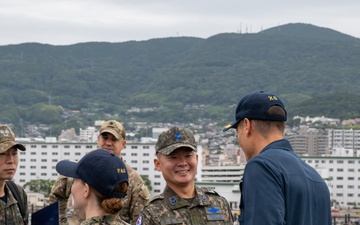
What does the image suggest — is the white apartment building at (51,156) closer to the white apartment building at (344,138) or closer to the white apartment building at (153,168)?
the white apartment building at (153,168)

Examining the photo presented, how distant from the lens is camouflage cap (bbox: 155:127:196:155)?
6.20 metres

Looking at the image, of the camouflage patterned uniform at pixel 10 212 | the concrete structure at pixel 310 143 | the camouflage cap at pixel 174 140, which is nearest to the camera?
the camouflage cap at pixel 174 140

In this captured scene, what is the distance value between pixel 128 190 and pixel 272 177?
8.73 feet

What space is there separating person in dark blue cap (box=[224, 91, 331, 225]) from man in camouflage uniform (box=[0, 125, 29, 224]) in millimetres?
1893

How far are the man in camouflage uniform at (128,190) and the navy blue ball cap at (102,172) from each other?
1.67 m

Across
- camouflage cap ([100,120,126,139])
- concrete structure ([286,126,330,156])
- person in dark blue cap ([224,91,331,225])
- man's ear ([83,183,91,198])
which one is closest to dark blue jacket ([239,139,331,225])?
person in dark blue cap ([224,91,331,225])

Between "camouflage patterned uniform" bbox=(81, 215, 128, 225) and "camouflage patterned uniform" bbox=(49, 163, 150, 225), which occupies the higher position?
"camouflage patterned uniform" bbox=(81, 215, 128, 225)

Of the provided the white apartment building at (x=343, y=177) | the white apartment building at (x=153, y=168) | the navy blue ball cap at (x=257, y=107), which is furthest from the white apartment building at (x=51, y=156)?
the navy blue ball cap at (x=257, y=107)

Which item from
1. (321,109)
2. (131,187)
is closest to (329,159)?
(321,109)

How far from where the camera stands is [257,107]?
535 cm

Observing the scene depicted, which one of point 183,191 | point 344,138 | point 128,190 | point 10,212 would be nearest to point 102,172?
point 183,191

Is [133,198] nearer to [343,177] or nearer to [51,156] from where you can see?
[51,156]

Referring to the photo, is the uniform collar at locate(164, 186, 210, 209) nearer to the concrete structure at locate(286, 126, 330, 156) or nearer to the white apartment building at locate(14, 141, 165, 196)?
the white apartment building at locate(14, 141, 165, 196)

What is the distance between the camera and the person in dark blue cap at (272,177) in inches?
197
